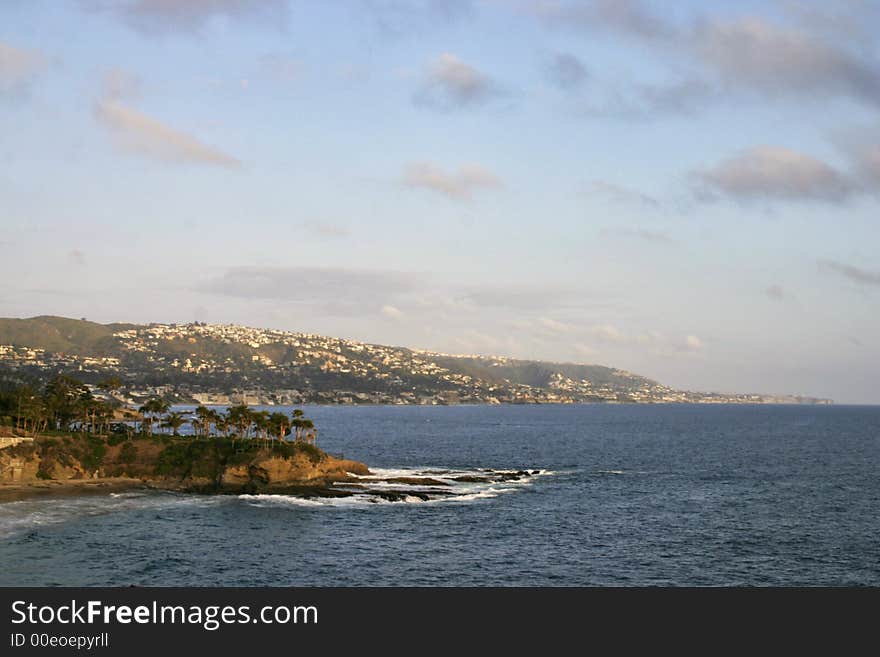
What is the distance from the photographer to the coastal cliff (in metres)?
105

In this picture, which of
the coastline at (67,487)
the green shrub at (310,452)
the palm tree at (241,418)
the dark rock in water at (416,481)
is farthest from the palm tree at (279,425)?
the coastline at (67,487)

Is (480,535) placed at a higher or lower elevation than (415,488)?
higher

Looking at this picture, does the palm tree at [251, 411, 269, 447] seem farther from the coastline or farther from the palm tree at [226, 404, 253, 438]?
the coastline

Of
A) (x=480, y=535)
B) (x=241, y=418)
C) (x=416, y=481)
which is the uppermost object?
(x=241, y=418)

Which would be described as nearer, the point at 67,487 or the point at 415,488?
the point at 67,487

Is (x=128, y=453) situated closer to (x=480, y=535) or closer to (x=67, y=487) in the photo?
(x=67, y=487)

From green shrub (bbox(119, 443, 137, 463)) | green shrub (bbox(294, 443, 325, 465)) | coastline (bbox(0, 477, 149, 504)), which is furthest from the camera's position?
green shrub (bbox(294, 443, 325, 465))

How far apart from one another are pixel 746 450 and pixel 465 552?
5157 inches

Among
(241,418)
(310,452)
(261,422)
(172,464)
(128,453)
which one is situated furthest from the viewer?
(241,418)

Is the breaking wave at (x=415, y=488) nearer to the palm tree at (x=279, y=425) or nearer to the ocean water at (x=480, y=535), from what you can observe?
the ocean water at (x=480, y=535)

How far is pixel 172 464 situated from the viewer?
110 metres

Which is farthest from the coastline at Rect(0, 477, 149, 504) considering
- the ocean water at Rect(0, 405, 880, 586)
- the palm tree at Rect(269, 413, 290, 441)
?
the palm tree at Rect(269, 413, 290, 441)

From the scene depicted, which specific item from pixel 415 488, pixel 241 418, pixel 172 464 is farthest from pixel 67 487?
pixel 415 488

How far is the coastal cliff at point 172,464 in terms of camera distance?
346 ft
